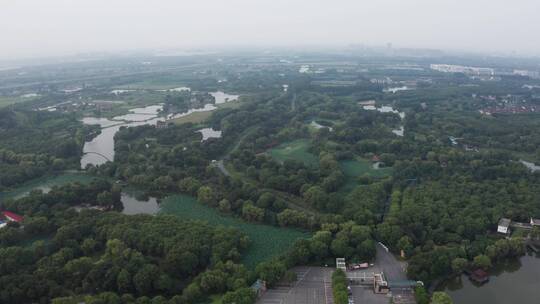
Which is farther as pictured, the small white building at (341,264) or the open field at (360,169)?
the open field at (360,169)

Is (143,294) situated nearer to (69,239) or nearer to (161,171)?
(69,239)

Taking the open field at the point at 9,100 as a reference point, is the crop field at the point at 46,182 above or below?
below

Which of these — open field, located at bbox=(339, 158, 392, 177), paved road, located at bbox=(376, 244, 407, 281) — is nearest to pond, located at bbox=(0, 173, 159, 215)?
paved road, located at bbox=(376, 244, 407, 281)

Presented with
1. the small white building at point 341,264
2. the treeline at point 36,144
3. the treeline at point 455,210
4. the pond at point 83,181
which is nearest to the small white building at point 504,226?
the treeline at point 455,210

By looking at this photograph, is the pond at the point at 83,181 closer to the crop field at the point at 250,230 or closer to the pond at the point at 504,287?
the crop field at the point at 250,230

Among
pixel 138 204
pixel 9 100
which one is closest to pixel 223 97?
pixel 9 100

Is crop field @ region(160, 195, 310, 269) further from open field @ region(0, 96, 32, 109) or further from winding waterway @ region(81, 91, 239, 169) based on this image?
open field @ region(0, 96, 32, 109)

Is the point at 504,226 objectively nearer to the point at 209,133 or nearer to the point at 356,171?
the point at 356,171

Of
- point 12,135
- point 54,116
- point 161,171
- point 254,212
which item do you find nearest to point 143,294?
point 254,212
